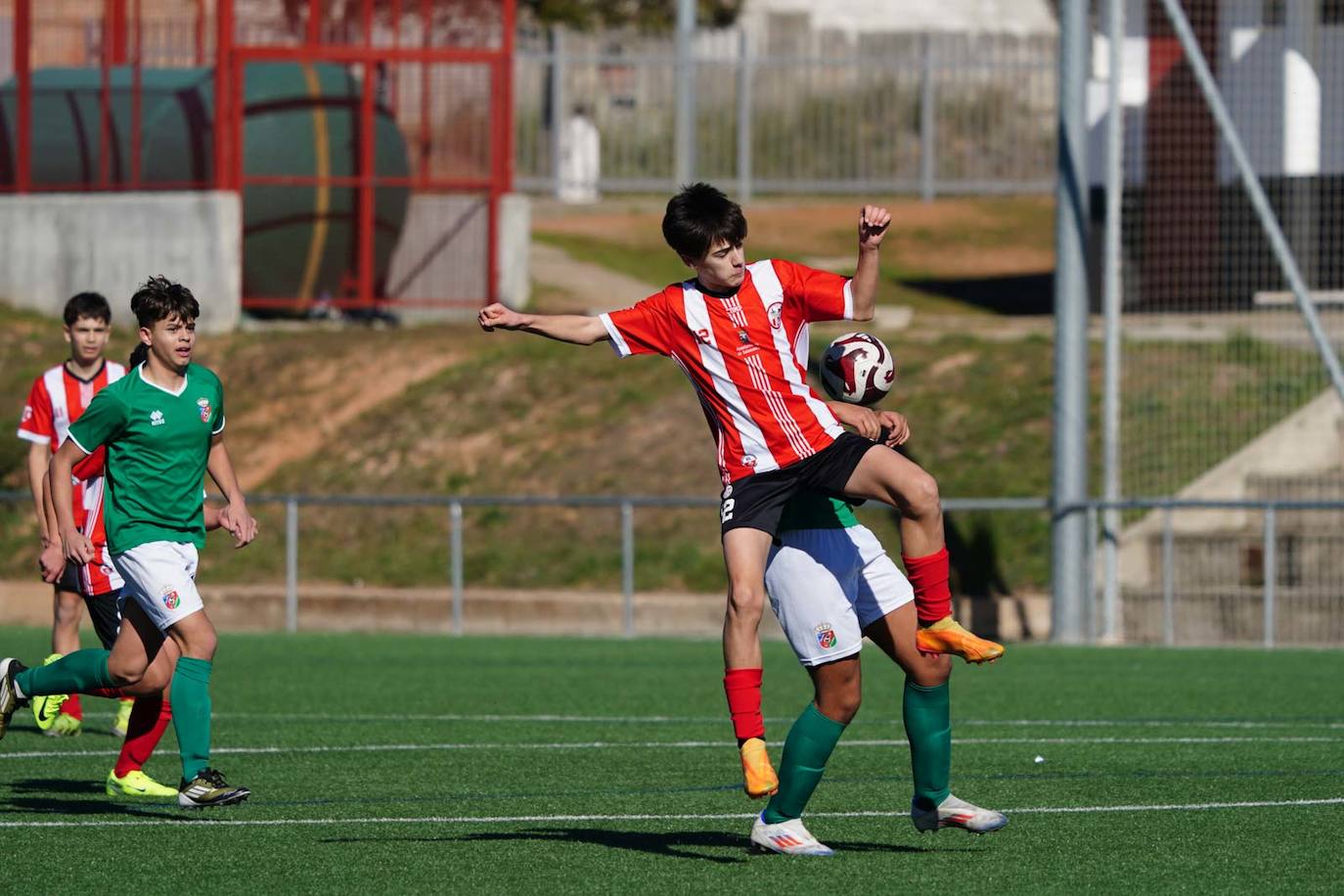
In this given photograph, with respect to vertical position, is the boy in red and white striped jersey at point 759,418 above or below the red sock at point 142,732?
above

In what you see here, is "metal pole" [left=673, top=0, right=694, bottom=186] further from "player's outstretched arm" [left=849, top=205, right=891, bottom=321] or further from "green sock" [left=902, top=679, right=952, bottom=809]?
"green sock" [left=902, top=679, right=952, bottom=809]

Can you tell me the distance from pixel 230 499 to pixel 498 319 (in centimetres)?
196

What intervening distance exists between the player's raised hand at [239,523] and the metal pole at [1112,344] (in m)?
11.9

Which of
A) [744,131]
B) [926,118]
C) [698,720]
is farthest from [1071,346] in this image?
[926,118]

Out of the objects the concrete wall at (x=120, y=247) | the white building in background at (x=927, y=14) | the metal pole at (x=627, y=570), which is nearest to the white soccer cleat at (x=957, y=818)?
the metal pole at (x=627, y=570)

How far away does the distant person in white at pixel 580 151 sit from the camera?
34.5 m

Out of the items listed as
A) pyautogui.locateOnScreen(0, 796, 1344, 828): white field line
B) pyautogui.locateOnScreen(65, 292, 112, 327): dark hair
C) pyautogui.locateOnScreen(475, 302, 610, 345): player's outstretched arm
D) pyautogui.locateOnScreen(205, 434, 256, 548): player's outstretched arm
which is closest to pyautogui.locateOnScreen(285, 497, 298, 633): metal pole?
pyautogui.locateOnScreen(65, 292, 112, 327): dark hair

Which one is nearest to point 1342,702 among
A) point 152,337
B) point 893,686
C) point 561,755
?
point 893,686

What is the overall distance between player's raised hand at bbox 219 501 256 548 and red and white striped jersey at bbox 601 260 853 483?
1.98 m

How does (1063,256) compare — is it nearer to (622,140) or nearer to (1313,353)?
(1313,353)

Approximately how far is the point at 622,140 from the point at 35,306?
9877mm

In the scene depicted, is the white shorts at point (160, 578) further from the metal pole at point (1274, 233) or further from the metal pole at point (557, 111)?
the metal pole at point (557, 111)

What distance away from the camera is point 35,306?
2839 cm

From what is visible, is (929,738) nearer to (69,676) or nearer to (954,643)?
(954,643)
